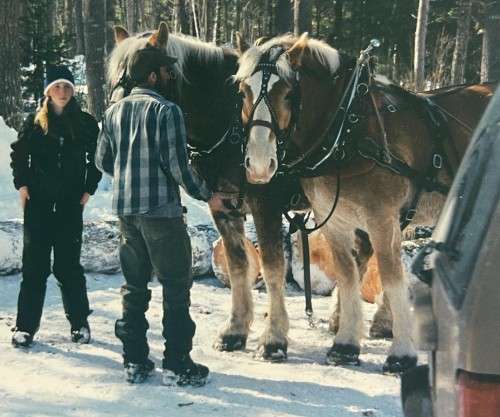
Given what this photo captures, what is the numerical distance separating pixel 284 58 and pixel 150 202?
47.5 inches

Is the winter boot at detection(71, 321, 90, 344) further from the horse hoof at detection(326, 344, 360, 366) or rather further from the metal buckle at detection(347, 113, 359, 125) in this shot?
the metal buckle at detection(347, 113, 359, 125)

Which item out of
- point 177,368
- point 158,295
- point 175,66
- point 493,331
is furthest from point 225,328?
point 493,331

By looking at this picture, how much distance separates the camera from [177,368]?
4.04 m

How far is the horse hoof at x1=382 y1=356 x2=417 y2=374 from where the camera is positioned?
436 cm

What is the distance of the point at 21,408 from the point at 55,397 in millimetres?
219

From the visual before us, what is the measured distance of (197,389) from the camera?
4035 millimetres

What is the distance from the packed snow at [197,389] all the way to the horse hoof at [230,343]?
0.06 metres

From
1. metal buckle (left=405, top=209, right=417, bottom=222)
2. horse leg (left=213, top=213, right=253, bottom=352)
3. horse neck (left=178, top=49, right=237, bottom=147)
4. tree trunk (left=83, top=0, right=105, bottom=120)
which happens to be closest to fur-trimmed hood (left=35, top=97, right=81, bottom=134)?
horse neck (left=178, top=49, right=237, bottom=147)

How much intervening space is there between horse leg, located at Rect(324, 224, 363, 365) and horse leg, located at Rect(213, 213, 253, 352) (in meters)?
0.67

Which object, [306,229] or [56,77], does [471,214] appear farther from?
[56,77]

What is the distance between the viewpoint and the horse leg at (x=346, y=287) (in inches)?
183

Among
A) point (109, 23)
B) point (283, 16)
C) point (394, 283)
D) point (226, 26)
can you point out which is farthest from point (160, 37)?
point (226, 26)

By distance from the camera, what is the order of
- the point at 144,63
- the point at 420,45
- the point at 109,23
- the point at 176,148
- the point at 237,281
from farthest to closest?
the point at 420,45 < the point at 109,23 < the point at 237,281 < the point at 144,63 < the point at 176,148

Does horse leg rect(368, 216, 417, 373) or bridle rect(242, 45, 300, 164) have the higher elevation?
bridle rect(242, 45, 300, 164)
